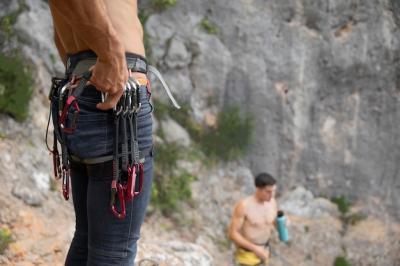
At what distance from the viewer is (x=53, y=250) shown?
4312mm

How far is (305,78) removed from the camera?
739 cm

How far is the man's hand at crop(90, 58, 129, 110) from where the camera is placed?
175cm

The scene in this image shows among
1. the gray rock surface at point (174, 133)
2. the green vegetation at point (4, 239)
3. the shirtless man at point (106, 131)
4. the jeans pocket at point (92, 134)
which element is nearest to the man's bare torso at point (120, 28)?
the shirtless man at point (106, 131)

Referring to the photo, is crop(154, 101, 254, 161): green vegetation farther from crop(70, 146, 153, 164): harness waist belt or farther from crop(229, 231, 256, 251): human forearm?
crop(70, 146, 153, 164): harness waist belt

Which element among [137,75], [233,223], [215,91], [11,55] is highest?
[137,75]

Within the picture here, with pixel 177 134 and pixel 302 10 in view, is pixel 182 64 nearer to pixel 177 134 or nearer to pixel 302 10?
pixel 177 134

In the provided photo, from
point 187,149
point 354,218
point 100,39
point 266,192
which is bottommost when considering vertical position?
point 354,218

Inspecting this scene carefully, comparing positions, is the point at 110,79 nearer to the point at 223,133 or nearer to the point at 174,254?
the point at 174,254

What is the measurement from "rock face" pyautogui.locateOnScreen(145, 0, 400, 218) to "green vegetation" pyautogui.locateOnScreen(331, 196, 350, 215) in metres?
0.11

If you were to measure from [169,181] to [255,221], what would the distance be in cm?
123

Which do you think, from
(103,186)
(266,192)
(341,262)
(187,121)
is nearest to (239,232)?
(266,192)

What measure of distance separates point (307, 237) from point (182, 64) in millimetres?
2778

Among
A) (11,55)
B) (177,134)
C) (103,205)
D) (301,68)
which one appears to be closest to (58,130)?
(103,205)

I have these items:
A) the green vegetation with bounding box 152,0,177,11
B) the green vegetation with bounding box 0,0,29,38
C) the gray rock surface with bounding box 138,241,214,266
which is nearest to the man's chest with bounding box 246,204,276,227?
the gray rock surface with bounding box 138,241,214,266
